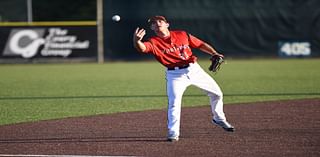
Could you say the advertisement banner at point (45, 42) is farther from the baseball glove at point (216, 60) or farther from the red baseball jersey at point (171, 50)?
the red baseball jersey at point (171, 50)

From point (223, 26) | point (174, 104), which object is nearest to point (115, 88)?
point (174, 104)

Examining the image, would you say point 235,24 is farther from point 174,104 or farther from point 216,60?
point 174,104

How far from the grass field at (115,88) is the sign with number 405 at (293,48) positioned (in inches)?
82.9

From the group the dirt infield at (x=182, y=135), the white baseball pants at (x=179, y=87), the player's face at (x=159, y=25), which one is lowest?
the dirt infield at (x=182, y=135)

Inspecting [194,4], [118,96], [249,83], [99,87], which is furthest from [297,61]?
[118,96]

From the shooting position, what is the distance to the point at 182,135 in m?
8.59

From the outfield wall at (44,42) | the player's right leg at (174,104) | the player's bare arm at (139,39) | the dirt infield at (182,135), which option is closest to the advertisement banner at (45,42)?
the outfield wall at (44,42)

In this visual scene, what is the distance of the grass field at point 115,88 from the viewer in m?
12.0

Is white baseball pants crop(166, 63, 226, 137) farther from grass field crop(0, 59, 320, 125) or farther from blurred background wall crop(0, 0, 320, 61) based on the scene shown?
blurred background wall crop(0, 0, 320, 61)

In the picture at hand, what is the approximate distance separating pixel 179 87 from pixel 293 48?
1961 cm

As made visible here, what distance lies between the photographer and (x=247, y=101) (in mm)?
12703

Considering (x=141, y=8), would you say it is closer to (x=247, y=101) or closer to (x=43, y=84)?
(x=43, y=84)

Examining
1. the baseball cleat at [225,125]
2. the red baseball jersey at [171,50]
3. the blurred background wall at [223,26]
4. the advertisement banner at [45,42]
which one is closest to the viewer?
the red baseball jersey at [171,50]

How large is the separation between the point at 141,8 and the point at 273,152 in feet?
69.4
